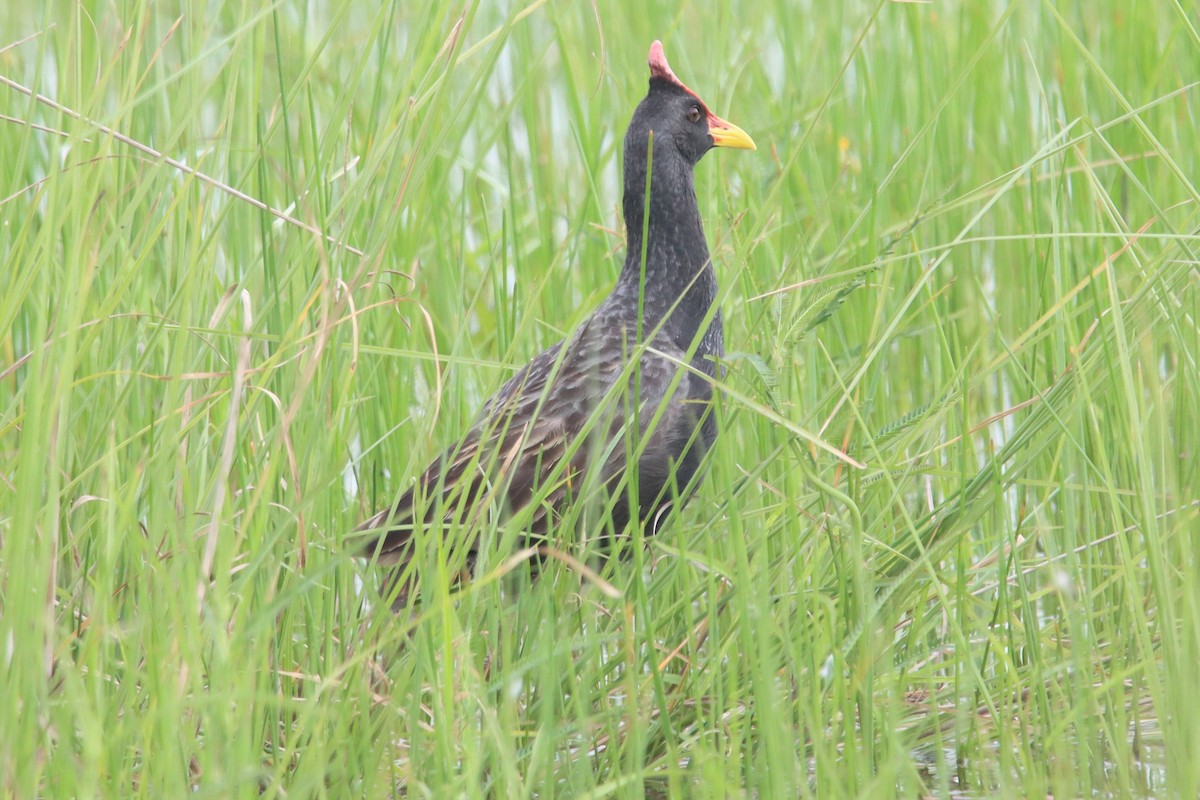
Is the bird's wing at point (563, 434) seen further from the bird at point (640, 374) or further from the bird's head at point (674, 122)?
the bird's head at point (674, 122)

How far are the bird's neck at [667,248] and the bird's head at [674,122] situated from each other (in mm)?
84

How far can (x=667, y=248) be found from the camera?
3836 mm

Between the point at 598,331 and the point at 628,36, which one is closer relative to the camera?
the point at 598,331

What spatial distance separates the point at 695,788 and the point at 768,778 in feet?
0.66

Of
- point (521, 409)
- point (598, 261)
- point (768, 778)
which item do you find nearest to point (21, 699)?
point (768, 778)

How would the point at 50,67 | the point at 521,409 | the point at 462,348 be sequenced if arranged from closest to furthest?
the point at 521,409 < the point at 462,348 < the point at 50,67

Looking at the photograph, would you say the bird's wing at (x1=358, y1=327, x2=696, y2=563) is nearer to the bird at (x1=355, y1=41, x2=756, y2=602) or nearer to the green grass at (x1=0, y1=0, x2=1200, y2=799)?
the bird at (x1=355, y1=41, x2=756, y2=602)

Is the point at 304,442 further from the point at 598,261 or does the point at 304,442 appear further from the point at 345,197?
the point at 598,261

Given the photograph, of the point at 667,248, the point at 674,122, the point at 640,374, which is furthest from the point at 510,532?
the point at 674,122

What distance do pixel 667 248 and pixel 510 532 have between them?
1540 mm

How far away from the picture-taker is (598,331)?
3.76 meters

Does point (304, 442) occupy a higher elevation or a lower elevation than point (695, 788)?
higher

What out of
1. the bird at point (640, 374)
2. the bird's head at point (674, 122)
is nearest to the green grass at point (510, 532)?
the bird at point (640, 374)

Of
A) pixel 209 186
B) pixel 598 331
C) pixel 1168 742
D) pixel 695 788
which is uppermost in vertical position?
pixel 209 186
